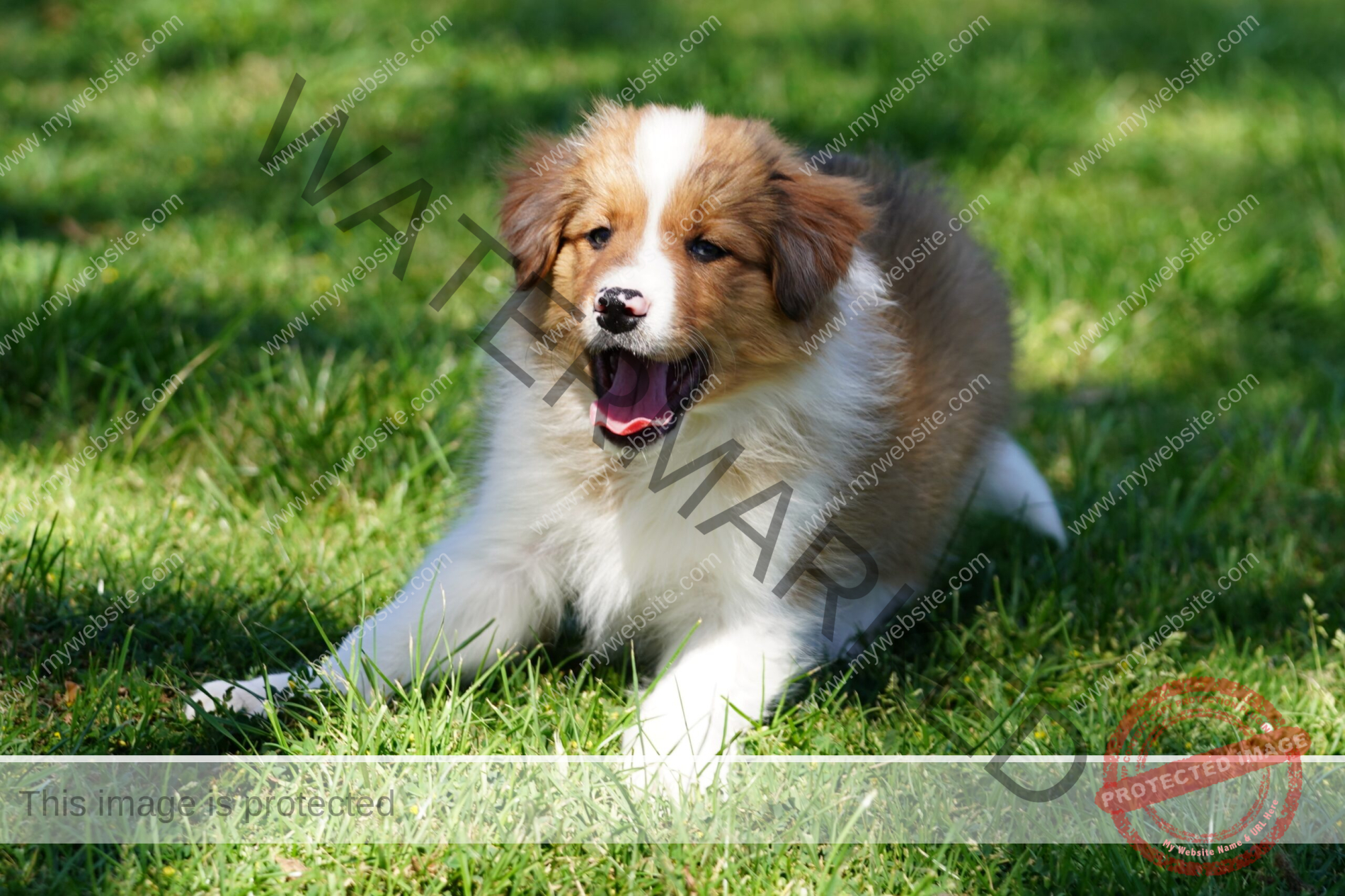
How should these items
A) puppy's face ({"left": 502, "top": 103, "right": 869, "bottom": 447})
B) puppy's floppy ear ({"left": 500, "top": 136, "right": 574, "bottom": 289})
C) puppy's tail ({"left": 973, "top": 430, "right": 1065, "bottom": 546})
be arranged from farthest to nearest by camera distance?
puppy's tail ({"left": 973, "top": 430, "right": 1065, "bottom": 546})
puppy's floppy ear ({"left": 500, "top": 136, "right": 574, "bottom": 289})
puppy's face ({"left": 502, "top": 103, "right": 869, "bottom": 447})

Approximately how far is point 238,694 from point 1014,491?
2.34m

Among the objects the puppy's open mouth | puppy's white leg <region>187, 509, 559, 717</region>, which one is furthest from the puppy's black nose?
puppy's white leg <region>187, 509, 559, 717</region>

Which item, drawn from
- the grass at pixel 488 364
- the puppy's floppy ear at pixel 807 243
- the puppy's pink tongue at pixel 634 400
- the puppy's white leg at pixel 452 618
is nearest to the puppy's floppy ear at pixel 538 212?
the puppy's pink tongue at pixel 634 400

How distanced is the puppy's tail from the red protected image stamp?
0.78m

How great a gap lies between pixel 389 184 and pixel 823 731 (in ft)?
11.8

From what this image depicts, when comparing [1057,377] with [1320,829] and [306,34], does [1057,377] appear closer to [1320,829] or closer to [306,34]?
[1320,829]

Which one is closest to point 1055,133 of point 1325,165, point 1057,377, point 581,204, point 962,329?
point 1325,165

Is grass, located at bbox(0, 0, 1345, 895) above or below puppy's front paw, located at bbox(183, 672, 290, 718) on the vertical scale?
above

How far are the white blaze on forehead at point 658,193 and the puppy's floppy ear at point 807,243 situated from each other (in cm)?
22

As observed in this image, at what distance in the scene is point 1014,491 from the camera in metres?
3.87

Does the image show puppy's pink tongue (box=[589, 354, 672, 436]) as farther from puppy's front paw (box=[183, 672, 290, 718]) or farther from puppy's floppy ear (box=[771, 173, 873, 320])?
puppy's front paw (box=[183, 672, 290, 718])

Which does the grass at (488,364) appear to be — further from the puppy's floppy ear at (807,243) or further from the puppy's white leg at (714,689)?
the puppy's floppy ear at (807,243)

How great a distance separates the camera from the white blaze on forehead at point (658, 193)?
99.8 inches

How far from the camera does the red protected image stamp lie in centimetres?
253
